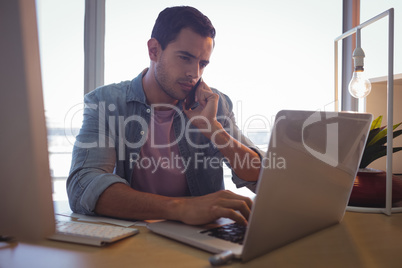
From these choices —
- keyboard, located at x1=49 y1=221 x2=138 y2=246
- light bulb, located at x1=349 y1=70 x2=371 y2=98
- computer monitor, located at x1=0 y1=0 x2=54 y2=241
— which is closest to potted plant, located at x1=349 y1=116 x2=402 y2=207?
light bulb, located at x1=349 y1=70 x2=371 y2=98

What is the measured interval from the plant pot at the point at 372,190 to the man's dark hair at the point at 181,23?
873mm

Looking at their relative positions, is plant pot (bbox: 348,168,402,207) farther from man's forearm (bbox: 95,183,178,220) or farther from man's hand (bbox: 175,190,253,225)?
man's forearm (bbox: 95,183,178,220)

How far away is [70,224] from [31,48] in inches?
19.1

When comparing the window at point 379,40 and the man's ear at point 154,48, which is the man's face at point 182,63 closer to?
the man's ear at point 154,48

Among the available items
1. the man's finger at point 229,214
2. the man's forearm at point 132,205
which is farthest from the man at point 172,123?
the man's finger at point 229,214

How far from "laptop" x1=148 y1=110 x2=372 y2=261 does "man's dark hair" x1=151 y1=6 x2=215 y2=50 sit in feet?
3.00

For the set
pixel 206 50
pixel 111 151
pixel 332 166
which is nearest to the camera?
pixel 332 166

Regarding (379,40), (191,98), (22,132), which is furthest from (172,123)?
(379,40)

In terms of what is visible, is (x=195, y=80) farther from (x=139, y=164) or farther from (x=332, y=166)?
(x=332, y=166)

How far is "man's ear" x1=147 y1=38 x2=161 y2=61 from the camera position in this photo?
5.20 ft

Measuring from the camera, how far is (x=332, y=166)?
27.7 inches

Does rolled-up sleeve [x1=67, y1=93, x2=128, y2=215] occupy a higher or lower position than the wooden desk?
higher

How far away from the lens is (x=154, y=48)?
1.60 metres

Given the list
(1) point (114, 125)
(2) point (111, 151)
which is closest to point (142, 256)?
(2) point (111, 151)
